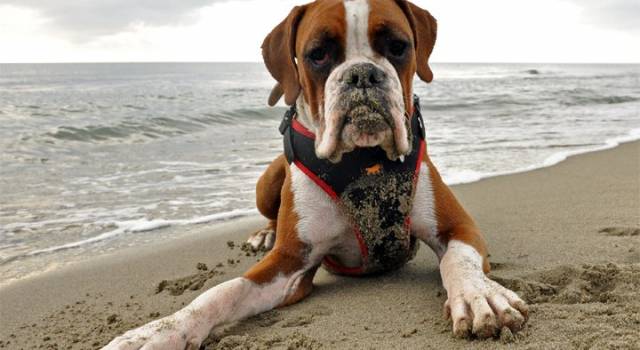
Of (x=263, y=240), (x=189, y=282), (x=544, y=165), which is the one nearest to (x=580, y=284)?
(x=189, y=282)

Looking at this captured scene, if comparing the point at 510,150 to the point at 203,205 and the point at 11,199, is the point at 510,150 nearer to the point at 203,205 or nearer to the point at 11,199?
the point at 203,205

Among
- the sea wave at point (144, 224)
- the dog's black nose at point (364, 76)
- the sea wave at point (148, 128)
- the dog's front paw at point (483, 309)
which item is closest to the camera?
the dog's front paw at point (483, 309)

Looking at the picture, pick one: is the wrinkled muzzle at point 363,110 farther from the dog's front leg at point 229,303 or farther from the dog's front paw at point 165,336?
the dog's front paw at point 165,336

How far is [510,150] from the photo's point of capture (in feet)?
32.8

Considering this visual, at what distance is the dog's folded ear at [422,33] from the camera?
3.74 m

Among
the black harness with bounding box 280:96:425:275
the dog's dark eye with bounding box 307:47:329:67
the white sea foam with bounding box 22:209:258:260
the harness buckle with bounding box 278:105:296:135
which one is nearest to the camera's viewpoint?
the dog's dark eye with bounding box 307:47:329:67

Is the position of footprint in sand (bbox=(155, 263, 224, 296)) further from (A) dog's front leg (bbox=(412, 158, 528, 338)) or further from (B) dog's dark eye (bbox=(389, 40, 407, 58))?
(B) dog's dark eye (bbox=(389, 40, 407, 58))

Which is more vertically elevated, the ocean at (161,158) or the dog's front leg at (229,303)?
the dog's front leg at (229,303)

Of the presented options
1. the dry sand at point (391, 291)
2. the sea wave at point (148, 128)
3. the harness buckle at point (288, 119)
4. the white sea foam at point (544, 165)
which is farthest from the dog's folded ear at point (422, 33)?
the sea wave at point (148, 128)

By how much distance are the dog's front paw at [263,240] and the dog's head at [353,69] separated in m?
1.49

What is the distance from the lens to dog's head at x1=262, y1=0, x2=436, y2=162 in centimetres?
316

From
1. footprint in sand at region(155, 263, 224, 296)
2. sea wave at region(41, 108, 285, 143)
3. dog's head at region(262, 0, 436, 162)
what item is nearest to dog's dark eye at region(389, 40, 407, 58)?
dog's head at region(262, 0, 436, 162)

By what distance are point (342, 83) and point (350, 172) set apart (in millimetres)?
557

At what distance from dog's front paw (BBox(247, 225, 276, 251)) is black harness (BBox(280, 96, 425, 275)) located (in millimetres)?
1459
